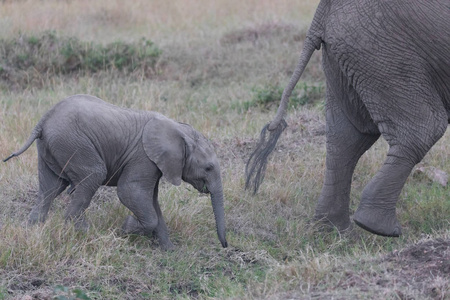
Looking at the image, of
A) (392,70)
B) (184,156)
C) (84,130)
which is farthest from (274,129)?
(84,130)

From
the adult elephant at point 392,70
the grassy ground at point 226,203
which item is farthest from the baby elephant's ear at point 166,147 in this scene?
the adult elephant at point 392,70

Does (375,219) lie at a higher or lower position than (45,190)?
higher

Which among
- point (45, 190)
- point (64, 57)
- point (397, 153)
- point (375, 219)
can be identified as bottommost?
point (64, 57)

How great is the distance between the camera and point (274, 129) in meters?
5.32

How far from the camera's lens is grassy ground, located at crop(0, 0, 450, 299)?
13.7 feet

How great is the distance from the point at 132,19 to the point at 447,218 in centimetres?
718

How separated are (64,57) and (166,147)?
5049 mm

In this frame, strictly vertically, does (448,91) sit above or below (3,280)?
above

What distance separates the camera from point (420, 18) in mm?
4773

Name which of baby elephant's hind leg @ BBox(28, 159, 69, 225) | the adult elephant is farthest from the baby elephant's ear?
the adult elephant

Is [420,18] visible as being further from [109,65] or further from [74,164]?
[109,65]

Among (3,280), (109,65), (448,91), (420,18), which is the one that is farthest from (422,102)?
(109,65)

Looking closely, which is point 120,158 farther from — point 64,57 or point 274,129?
point 64,57

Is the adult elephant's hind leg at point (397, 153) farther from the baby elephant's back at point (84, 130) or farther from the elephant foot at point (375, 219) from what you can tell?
the baby elephant's back at point (84, 130)
